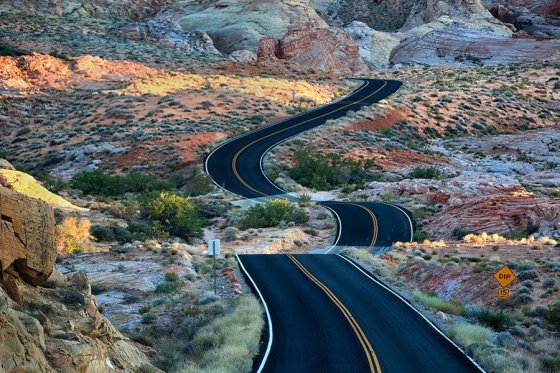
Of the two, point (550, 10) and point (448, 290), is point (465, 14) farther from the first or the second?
point (448, 290)

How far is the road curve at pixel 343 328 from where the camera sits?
64.3 feet

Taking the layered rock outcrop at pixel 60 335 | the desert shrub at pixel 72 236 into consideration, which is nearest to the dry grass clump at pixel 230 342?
the layered rock outcrop at pixel 60 335

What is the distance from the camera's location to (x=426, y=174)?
194ft

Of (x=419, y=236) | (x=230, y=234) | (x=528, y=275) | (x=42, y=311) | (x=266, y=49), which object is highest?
(x=266, y=49)

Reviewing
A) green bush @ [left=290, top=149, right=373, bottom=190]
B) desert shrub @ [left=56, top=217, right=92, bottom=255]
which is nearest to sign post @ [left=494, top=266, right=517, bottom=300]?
desert shrub @ [left=56, top=217, right=92, bottom=255]

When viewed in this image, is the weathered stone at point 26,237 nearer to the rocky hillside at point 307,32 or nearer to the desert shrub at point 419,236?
the desert shrub at point 419,236

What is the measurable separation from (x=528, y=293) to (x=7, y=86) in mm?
70351

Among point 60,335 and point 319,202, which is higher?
point 60,335

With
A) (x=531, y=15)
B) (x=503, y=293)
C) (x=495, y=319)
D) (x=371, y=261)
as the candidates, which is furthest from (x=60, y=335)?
(x=531, y=15)

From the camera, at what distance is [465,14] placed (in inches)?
4983

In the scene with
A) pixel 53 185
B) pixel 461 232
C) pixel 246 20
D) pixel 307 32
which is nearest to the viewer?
pixel 461 232

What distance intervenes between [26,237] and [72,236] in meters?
18.6

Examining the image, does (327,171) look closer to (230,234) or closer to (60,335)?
(230,234)

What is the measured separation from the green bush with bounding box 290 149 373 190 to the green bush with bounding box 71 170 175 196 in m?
10.9
